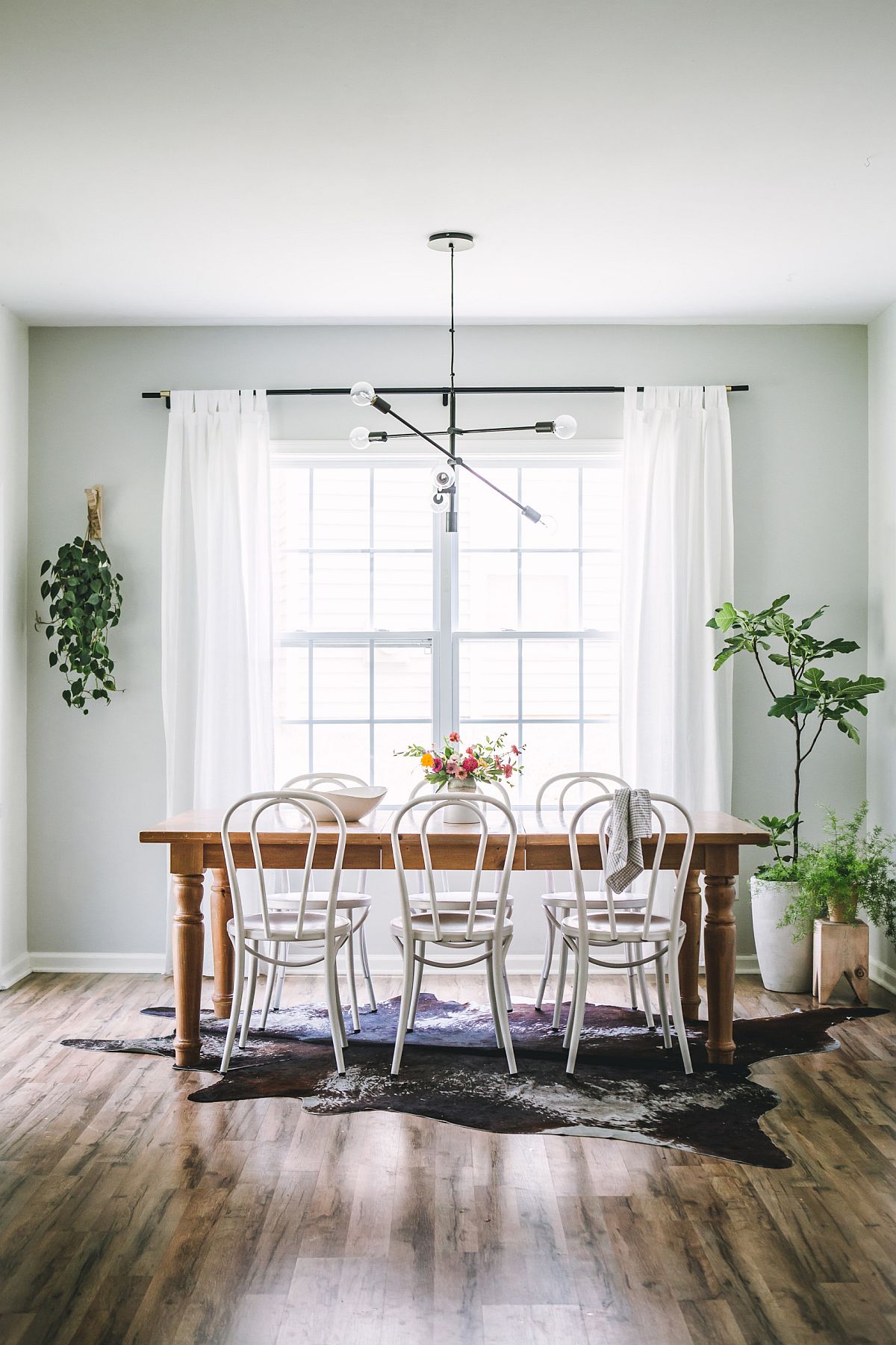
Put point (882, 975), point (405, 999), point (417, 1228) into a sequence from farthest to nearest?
point (882, 975)
point (405, 999)
point (417, 1228)

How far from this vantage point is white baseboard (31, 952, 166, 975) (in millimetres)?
5008

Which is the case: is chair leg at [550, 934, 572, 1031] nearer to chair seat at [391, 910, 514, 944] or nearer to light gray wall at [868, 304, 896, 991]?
chair seat at [391, 910, 514, 944]

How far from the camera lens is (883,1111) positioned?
3271 mm

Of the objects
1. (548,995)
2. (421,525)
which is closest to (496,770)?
(548,995)

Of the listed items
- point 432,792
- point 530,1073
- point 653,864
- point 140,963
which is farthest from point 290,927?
point 140,963

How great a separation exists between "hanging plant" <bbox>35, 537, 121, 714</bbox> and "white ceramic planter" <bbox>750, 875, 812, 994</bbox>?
3028 millimetres

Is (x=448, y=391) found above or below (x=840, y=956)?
above

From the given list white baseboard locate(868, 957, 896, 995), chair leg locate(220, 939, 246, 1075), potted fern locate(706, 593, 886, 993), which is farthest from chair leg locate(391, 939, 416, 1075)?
white baseboard locate(868, 957, 896, 995)

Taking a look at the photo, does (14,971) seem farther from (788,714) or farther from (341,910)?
(788,714)

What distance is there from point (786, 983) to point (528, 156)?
3362 mm

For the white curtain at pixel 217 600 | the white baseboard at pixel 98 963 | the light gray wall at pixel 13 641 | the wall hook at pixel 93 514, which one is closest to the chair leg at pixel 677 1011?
the white curtain at pixel 217 600

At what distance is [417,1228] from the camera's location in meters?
2.54

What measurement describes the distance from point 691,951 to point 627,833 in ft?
2.63

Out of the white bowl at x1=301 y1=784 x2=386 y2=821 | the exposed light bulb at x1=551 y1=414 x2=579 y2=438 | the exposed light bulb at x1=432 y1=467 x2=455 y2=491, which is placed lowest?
the white bowl at x1=301 y1=784 x2=386 y2=821
